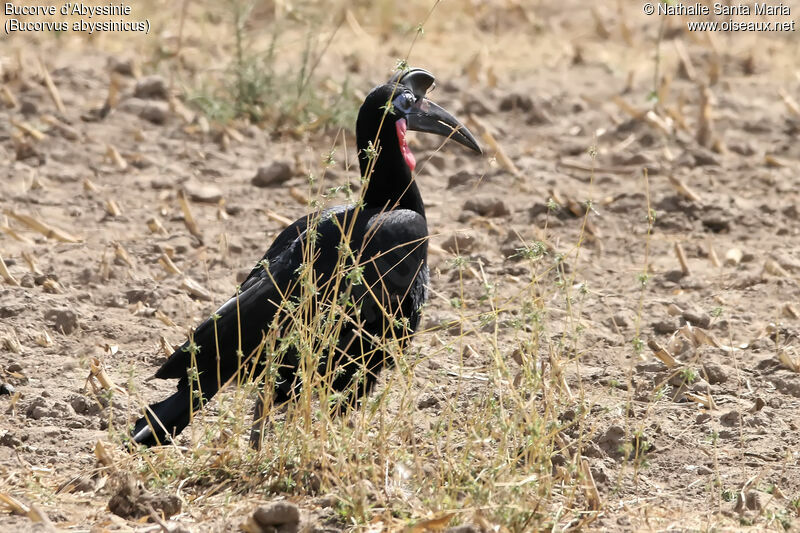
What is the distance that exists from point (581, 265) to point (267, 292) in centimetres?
244

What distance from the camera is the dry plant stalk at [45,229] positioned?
6.34 metres

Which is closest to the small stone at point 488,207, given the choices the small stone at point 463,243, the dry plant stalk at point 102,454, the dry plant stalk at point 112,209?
the small stone at point 463,243

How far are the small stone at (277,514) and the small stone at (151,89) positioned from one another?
208 inches

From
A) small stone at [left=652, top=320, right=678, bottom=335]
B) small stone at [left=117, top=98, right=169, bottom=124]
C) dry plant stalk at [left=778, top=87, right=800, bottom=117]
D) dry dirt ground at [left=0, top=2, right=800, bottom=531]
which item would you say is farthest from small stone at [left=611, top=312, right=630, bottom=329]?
small stone at [left=117, top=98, right=169, bottom=124]

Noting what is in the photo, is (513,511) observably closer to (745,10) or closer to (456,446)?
(456,446)

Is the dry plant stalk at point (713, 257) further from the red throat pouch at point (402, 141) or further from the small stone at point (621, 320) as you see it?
the red throat pouch at point (402, 141)

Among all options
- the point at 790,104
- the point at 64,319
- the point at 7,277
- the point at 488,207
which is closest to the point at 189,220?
the point at 7,277

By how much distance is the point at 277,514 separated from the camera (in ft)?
11.5

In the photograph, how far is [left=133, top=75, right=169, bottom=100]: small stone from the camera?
830 centimetres

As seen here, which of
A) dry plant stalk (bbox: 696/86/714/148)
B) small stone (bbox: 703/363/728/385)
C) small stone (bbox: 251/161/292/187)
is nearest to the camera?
small stone (bbox: 703/363/728/385)

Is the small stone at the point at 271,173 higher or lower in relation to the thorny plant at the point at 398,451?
higher

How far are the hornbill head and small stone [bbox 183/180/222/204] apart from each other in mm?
2018

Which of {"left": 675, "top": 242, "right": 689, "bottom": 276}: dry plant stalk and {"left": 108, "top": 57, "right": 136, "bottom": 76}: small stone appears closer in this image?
{"left": 675, "top": 242, "right": 689, "bottom": 276}: dry plant stalk

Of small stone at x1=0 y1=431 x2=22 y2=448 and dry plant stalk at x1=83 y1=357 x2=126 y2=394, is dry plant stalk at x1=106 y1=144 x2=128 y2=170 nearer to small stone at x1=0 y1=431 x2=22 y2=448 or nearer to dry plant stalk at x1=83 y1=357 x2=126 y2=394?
dry plant stalk at x1=83 y1=357 x2=126 y2=394
